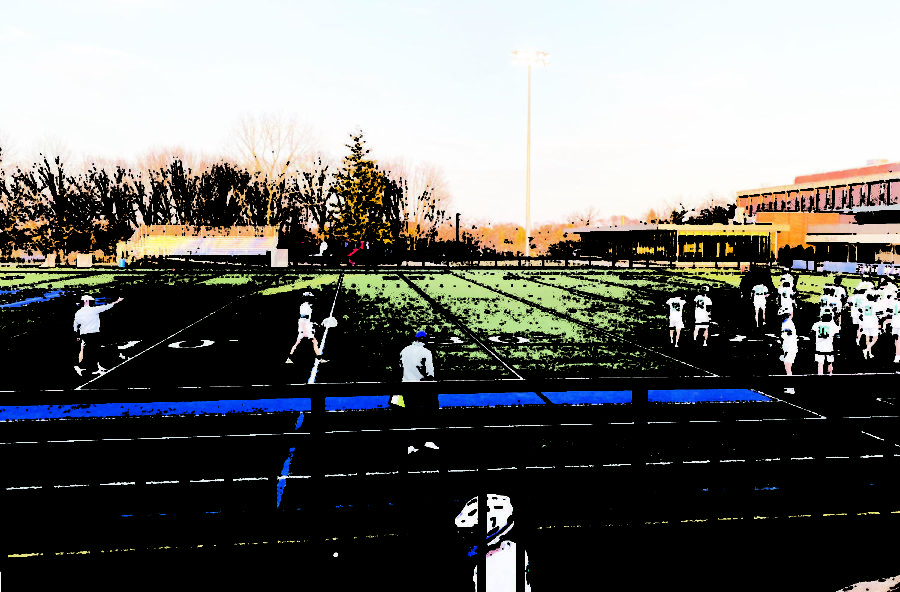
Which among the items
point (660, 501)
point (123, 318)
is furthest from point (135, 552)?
point (123, 318)

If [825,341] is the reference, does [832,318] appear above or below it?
above

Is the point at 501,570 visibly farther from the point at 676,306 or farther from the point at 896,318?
the point at 896,318

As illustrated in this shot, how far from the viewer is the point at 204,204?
8400 cm

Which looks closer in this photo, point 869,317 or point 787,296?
point 869,317

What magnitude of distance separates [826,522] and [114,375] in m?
11.9

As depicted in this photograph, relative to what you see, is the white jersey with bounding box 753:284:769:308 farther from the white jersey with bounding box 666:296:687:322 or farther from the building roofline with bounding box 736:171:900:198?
the building roofline with bounding box 736:171:900:198

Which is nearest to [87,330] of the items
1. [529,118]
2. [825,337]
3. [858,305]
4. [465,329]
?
[465,329]

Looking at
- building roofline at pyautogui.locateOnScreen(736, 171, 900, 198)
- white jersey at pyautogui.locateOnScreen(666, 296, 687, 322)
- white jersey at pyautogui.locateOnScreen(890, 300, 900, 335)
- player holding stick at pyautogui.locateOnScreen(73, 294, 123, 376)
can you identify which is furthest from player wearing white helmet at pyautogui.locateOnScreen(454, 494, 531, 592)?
building roofline at pyautogui.locateOnScreen(736, 171, 900, 198)

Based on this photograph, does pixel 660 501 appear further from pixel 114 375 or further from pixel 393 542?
pixel 114 375

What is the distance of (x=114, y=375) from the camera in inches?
498

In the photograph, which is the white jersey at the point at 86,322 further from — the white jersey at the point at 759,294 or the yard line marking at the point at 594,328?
the white jersey at the point at 759,294

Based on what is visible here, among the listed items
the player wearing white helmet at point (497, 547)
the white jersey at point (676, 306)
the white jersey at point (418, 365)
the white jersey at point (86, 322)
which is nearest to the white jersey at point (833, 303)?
the white jersey at point (676, 306)

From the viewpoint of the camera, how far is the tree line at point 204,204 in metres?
70.7

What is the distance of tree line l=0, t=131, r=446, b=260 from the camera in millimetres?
70688
